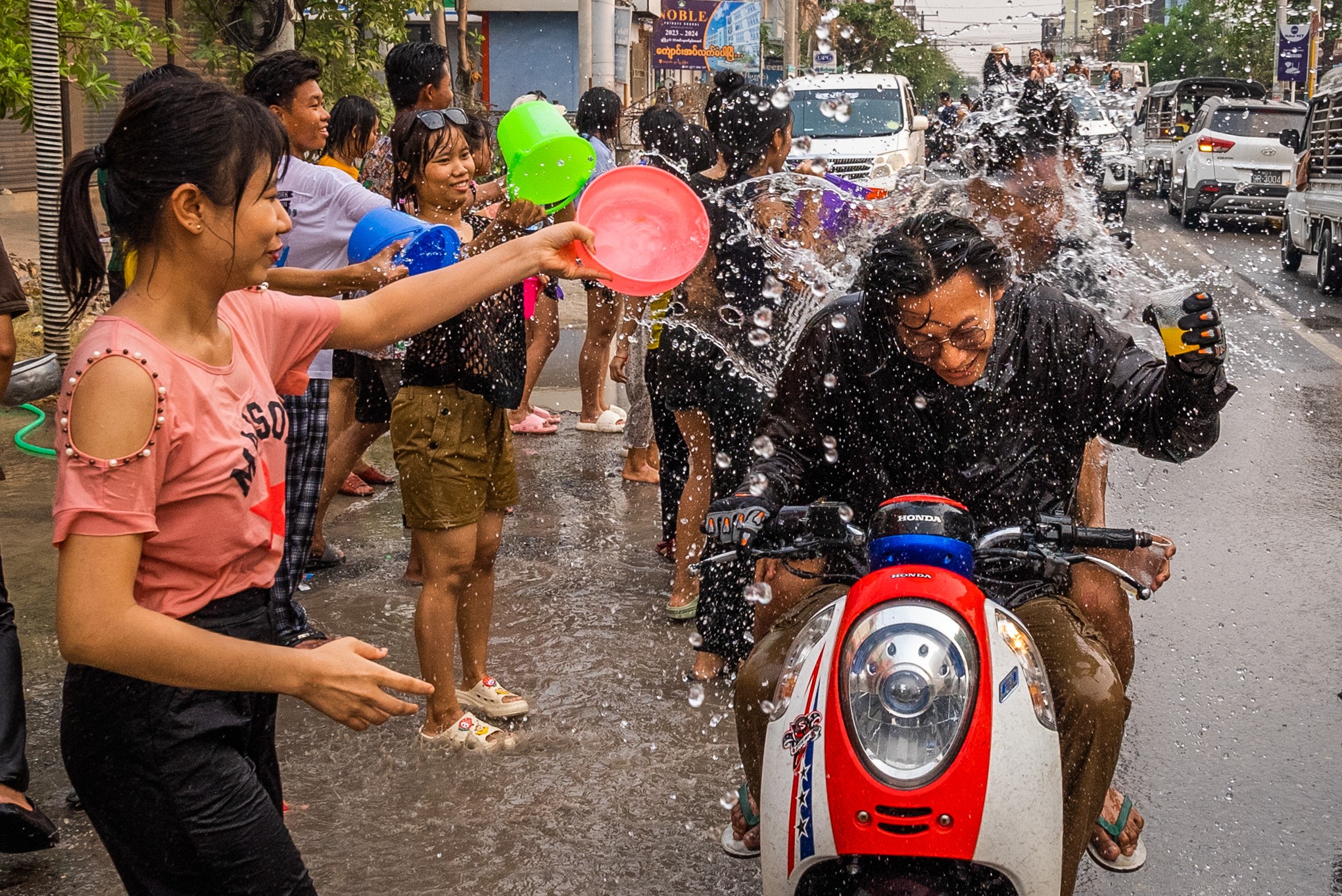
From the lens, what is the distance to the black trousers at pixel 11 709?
3465mm

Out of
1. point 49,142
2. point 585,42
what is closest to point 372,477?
point 49,142

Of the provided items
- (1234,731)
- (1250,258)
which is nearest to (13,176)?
(1250,258)

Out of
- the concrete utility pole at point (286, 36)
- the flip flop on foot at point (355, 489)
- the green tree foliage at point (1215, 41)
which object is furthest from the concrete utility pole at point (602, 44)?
the green tree foliage at point (1215, 41)

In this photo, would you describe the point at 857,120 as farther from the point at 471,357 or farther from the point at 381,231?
the point at 381,231

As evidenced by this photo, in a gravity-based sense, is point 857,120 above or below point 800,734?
above

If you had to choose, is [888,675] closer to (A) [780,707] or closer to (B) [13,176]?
(A) [780,707]

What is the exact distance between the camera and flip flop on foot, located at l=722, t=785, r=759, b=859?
130 inches

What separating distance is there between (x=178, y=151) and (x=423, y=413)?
2110 mm

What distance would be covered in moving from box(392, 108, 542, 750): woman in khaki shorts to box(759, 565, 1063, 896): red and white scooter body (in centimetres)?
182

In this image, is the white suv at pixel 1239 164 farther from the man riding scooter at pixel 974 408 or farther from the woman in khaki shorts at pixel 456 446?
the man riding scooter at pixel 974 408

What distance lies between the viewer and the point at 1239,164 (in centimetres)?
2233

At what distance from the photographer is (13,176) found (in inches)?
755

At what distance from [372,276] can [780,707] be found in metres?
1.87

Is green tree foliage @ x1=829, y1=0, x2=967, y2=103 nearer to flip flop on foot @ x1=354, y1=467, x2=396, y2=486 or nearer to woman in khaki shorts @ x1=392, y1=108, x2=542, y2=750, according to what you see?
flip flop on foot @ x1=354, y1=467, x2=396, y2=486
